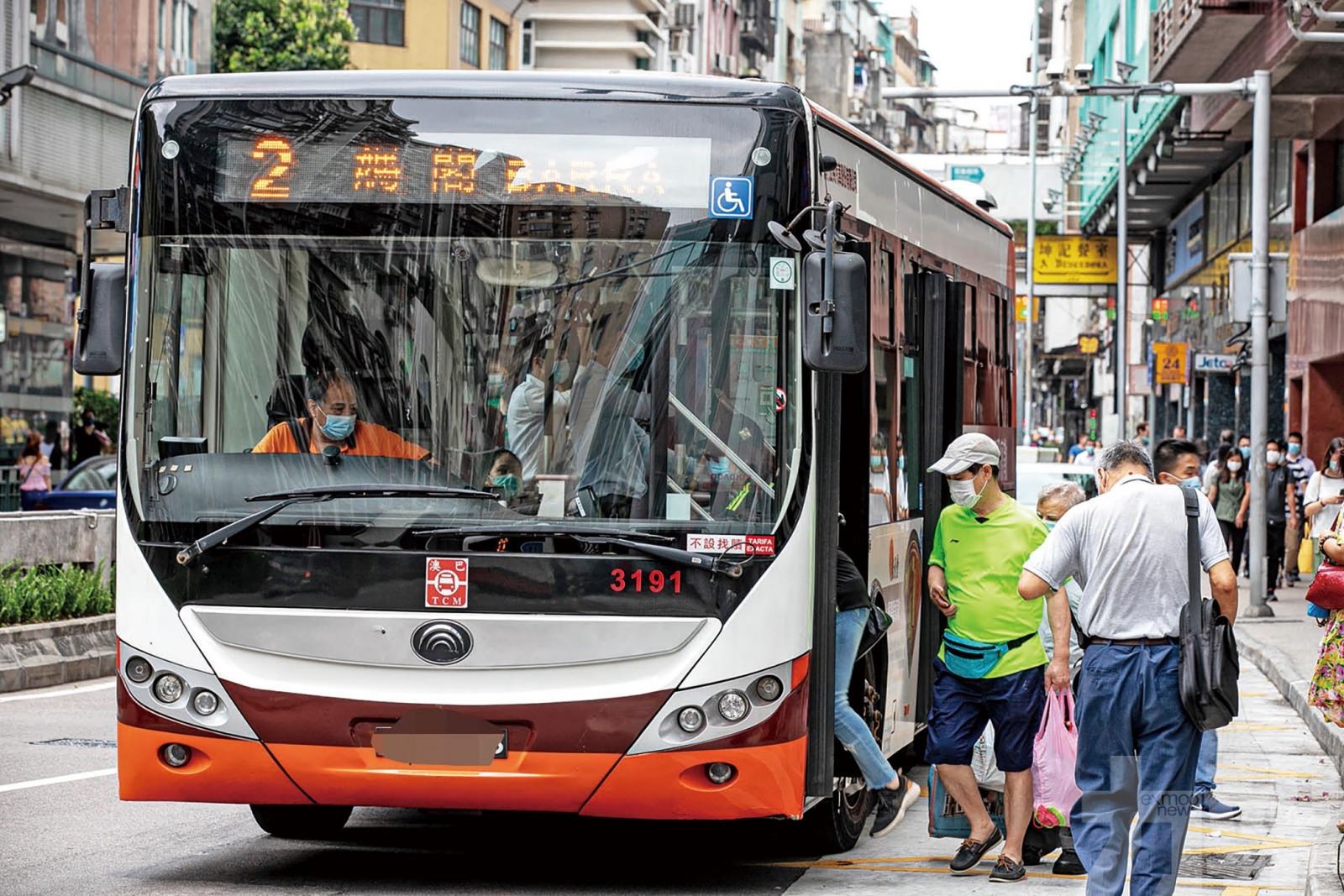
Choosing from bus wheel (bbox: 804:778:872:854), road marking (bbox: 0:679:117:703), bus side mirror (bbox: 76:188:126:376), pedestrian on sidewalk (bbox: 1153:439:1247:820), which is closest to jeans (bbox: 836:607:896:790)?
bus wheel (bbox: 804:778:872:854)

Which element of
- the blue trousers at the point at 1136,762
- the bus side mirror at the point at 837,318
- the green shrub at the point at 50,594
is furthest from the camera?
the green shrub at the point at 50,594

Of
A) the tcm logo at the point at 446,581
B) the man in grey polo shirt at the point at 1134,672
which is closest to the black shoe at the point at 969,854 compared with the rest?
the man in grey polo shirt at the point at 1134,672

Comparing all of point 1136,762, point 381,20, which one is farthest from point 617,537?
point 381,20

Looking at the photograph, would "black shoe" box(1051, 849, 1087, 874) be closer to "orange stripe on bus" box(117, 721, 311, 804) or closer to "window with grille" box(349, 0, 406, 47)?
"orange stripe on bus" box(117, 721, 311, 804)

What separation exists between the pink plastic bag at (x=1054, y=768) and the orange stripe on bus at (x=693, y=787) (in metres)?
1.57

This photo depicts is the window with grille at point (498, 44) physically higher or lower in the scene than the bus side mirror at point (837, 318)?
higher

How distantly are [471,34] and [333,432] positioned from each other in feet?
177

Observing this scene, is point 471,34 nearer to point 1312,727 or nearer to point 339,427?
point 1312,727

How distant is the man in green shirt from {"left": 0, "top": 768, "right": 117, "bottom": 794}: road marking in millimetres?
4433

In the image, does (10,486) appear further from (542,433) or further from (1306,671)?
(542,433)

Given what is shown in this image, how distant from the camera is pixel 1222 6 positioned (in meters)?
24.0

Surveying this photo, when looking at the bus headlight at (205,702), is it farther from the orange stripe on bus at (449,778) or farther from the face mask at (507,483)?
the face mask at (507,483)

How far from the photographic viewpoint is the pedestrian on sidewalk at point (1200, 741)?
8.62m

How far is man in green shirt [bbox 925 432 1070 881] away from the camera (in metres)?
8.52
